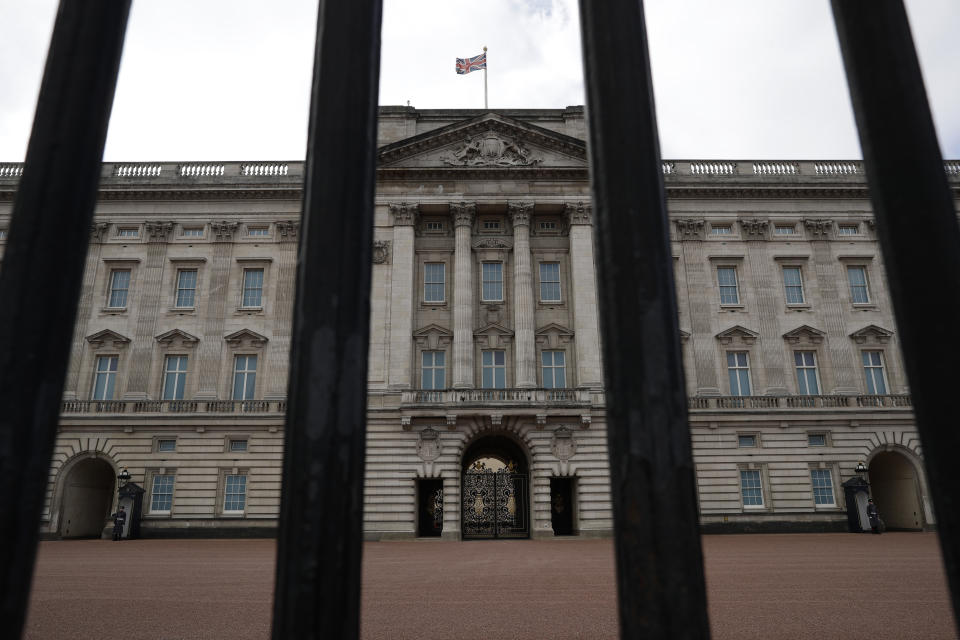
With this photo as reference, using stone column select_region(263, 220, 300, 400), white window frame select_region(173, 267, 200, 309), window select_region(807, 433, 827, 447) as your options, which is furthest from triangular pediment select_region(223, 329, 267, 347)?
window select_region(807, 433, 827, 447)

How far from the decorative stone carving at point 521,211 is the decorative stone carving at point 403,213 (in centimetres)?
499

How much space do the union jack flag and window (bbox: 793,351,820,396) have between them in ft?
71.9

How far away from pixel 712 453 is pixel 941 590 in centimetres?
2235

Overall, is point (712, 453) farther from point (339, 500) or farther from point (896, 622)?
point (339, 500)

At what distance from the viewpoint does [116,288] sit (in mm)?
33156

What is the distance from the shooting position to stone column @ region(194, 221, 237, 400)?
31711 millimetres

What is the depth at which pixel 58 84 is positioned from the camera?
2.00 metres

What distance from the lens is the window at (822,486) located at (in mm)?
30469

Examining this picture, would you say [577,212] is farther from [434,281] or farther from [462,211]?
[434,281]

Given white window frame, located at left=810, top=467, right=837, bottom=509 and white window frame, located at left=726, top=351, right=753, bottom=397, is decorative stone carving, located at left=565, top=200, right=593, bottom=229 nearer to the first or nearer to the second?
white window frame, located at left=726, top=351, right=753, bottom=397

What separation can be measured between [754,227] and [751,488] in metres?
13.7

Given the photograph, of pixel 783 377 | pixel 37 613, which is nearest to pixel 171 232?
pixel 37 613

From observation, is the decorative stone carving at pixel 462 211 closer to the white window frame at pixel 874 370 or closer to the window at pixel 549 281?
the window at pixel 549 281

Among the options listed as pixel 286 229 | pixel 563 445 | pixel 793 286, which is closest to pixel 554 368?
pixel 563 445
